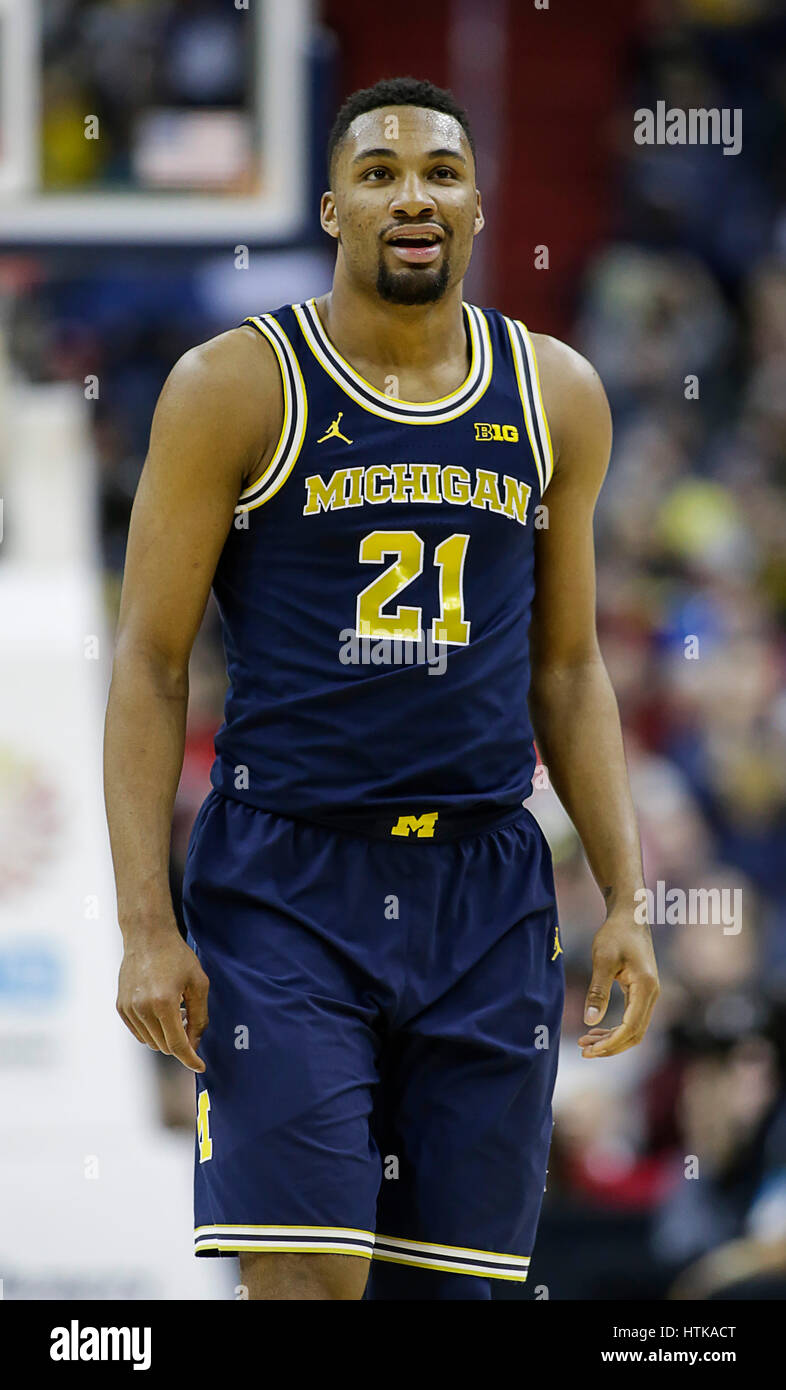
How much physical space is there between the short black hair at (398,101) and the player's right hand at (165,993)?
123 cm

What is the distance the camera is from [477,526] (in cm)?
275

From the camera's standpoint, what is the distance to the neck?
2814 mm

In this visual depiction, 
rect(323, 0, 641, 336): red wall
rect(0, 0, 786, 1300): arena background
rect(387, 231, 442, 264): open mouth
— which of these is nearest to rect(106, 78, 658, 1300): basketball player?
rect(387, 231, 442, 264): open mouth

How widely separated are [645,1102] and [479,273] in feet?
11.0

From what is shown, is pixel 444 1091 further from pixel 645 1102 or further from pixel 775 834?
pixel 775 834

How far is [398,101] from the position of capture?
9.16ft

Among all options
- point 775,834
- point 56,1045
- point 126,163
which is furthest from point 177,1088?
point 126,163

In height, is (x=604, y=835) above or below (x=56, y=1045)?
above

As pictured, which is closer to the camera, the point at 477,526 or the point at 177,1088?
the point at 477,526

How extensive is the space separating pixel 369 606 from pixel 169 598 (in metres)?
0.30

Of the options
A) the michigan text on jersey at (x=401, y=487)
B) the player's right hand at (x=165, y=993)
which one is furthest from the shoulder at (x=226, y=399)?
the player's right hand at (x=165, y=993)
